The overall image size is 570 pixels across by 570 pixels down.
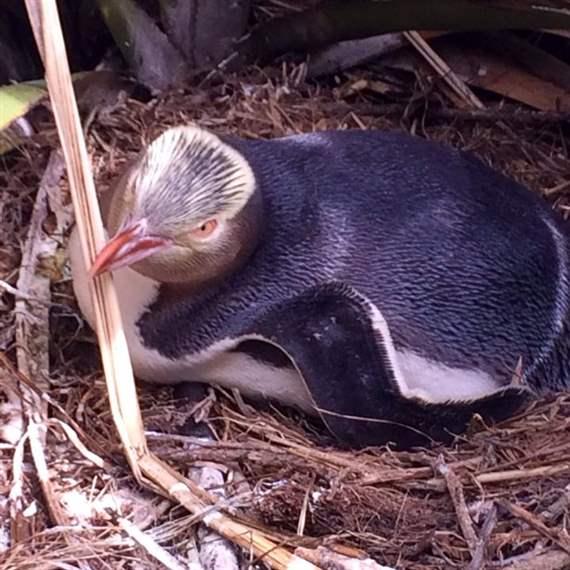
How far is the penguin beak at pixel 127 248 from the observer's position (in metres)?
1.17

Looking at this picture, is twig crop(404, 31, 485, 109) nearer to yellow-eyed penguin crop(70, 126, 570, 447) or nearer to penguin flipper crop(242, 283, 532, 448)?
yellow-eyed penguin crop(70, 126, 570, 447)

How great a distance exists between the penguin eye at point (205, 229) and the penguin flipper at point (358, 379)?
138 mm

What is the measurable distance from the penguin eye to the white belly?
0.12 m

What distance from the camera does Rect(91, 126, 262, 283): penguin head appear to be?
1.26 metres

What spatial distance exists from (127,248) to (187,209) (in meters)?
0.09

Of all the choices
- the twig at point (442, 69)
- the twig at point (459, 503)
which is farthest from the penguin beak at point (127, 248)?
the twig at point (442, 69)

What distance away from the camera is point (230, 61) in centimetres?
186

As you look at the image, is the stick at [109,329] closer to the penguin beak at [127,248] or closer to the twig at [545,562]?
the penguin beak at [127,248]

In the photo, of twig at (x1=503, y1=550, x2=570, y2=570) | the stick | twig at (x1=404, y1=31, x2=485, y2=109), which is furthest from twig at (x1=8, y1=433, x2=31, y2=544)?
twig at (x1=404, y1=31, x2=485, y2=109)

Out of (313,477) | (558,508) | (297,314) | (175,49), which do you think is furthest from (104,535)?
(175,49)

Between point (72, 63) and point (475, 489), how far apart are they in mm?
977

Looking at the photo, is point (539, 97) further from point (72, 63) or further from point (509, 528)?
point (509, 528)

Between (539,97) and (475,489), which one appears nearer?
(475,489)

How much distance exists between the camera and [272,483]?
1.25m
